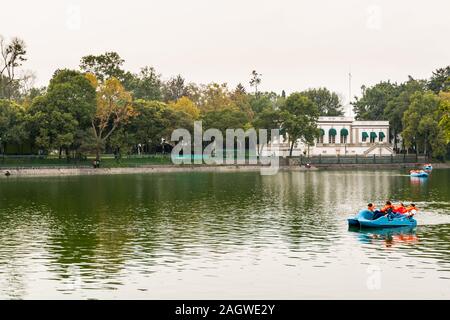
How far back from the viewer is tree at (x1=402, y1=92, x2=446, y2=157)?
14388cm

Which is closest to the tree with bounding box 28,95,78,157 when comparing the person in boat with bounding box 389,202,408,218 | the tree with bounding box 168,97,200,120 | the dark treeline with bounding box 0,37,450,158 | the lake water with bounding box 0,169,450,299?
the dark treeline with bounding box 0,37,450,158

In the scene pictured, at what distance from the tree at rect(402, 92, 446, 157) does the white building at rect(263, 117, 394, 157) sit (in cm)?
1972

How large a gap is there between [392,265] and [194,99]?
14677cm

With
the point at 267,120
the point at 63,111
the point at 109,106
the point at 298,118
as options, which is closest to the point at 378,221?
the point at 63,111

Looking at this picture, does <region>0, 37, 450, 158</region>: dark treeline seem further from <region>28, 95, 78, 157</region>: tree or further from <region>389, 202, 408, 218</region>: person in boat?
<region>389, 202, 408, 218</region>: person in boat

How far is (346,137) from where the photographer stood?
584 ft

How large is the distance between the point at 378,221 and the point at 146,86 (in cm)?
14159

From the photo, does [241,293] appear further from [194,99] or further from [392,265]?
[194,99]

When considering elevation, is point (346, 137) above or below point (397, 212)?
above

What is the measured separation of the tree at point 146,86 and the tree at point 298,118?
43.4 meters

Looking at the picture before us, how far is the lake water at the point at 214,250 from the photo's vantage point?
94.9 ft

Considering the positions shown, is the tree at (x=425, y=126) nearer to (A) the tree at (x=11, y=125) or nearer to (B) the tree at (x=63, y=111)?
(B) the tree at (x=63, y=111)

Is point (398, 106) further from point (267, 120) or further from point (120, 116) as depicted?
point (120, 116)

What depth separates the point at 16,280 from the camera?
3022cm
